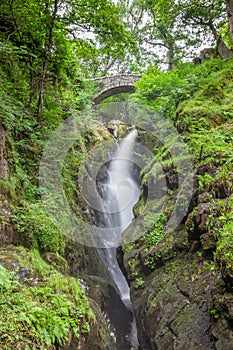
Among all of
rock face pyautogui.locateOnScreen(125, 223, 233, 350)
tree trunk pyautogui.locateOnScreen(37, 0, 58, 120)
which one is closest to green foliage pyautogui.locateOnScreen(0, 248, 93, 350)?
rock face pyautogui.locateOnScreen(125, 223, 233, 350)

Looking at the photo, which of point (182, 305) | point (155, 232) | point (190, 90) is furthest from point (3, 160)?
point (190, 90)

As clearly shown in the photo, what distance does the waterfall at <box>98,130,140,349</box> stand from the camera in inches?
317

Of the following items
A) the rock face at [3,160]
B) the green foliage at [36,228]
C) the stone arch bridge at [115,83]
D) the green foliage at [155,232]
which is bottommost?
the green foliage at [155,232]

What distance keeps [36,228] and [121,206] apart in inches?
299

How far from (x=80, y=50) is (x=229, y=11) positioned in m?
4.90

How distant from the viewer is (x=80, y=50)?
9305mm

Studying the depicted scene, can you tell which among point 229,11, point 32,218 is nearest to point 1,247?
point 32,218

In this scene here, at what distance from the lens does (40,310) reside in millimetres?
3381

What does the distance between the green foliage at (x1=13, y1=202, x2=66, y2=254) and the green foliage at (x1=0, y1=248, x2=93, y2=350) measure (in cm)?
51

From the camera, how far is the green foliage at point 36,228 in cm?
532

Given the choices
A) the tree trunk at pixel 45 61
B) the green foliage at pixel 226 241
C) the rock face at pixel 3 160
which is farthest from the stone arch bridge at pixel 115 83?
the green foliage at pixel 226 241

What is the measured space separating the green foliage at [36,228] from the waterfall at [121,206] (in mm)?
3142

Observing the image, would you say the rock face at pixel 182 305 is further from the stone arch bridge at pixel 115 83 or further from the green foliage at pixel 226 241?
the stone arch bridge at pixel 115 83

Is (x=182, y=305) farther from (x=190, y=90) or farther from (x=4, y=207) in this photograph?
(x=190, y=90)
